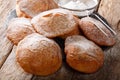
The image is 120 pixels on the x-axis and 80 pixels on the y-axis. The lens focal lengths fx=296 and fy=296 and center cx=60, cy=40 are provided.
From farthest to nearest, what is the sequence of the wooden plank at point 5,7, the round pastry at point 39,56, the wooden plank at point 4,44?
the wooden plank at point 5,7 → the wooden plank at point 4,44 → the round pastry at point 39,56

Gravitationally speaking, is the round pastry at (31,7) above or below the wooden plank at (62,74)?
above

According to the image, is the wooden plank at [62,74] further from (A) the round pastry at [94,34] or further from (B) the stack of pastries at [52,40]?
(A) the round pastry at [94,34]

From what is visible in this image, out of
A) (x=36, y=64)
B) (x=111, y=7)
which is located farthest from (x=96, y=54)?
(x=111, y=7)

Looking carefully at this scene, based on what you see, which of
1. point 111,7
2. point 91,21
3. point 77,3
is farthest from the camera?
point 111,7

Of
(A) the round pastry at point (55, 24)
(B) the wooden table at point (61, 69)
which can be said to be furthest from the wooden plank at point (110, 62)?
(A) the round pastry at point (55, 24)

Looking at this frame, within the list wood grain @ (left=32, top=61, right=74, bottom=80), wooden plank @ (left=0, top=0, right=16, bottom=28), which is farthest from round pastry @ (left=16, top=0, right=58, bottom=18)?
wood grain @ (left=32, top=61, right=74, bottom=80)

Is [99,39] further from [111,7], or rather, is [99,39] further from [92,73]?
[111,7]

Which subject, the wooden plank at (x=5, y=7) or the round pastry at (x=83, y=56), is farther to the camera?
the wooden plank at (x=5, y=7)
